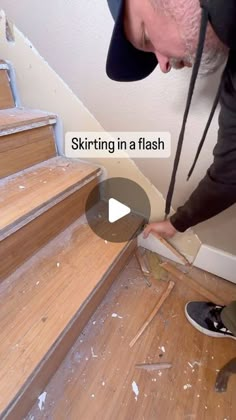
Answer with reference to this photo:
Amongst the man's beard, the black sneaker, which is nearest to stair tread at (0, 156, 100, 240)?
the man's beard

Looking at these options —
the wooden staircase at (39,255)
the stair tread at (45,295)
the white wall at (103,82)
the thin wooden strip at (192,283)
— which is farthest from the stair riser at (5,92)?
the thin wooden strip at (192,283)

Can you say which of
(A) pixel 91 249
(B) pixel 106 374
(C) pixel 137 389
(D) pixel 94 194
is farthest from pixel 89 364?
(D) pixel 94 194

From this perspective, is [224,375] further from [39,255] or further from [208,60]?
[208,60]

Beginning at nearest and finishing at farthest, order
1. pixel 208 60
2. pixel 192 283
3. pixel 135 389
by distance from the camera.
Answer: pixel 208 60 → pixel 135 389 → pixel 192 283

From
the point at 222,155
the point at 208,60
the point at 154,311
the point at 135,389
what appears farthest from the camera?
the point at 154,311

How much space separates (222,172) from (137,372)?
65cm

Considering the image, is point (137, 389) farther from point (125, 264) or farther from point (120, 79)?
point (120, 79)

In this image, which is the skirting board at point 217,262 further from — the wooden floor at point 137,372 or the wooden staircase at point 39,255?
the wooden staircase at point 39,255

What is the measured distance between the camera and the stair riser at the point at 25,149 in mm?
805

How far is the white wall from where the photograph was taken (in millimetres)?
731

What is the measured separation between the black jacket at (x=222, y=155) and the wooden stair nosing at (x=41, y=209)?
0.37 meters

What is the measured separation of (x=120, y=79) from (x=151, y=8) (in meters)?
0.25

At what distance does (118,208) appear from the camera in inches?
45.6

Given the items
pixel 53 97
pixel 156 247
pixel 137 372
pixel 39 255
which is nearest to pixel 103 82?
pixel 53 97
